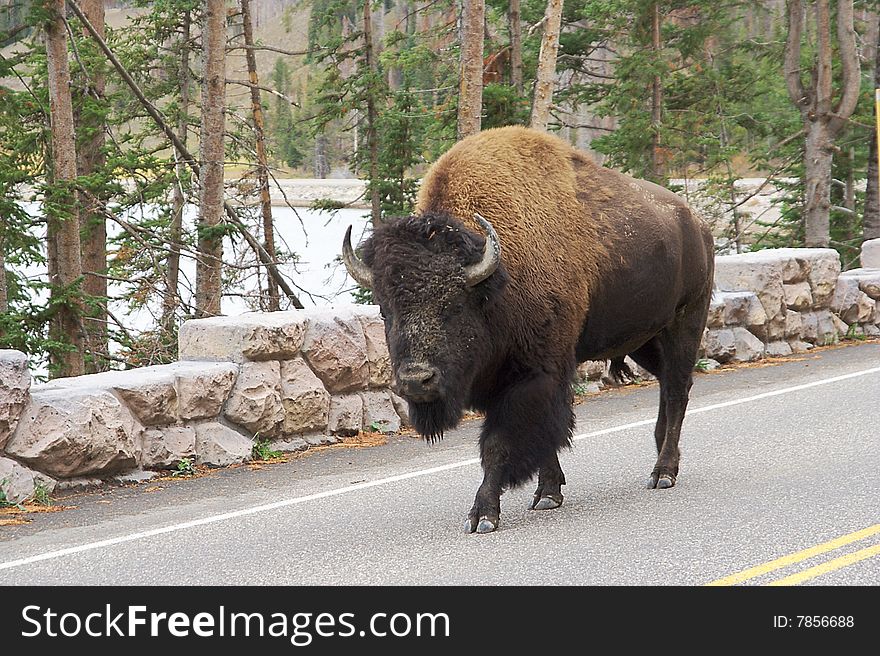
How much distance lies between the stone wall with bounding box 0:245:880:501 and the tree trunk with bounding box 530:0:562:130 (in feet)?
15.0

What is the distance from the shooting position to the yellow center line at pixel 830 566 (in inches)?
197

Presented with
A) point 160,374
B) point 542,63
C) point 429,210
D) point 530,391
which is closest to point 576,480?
point 530,391

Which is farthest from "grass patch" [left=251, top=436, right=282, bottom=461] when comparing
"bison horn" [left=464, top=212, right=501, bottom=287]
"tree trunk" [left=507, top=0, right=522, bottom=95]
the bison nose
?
"tree trunk" [left=507, top=0, right=522, bottom=95]

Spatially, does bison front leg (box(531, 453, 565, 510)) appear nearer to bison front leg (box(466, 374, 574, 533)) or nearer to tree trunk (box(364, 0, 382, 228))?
bison front leg (box(466, 374, 574, 533))

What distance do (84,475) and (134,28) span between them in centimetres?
1636

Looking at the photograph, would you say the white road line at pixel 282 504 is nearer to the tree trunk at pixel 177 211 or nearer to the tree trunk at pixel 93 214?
the tree trunk at pixel 177 211

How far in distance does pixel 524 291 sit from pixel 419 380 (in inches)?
39.9

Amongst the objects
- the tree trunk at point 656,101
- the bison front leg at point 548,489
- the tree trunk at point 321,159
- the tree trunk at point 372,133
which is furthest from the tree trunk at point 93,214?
the tree trunk at point 321,159

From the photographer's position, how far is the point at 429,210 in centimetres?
671

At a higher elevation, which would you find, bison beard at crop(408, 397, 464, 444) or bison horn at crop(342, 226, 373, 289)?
bison horn at crop(342, 226, 373, 289)

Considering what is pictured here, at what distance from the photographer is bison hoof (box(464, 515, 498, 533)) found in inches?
247

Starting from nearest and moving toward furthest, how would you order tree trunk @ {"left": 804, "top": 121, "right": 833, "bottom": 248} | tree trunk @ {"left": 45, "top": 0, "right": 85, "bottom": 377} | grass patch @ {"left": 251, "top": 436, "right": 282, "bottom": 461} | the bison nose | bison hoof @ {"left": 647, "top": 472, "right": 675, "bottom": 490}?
the bison nose
bison hoof @ {"left": 647, "top": 472, "right": 675, "bottom": 490}
grass patch @ {"left": 251, "top": 436, "right": 282, "bottom": 461}
tree trunk @ {"left": 45, "top": 0, "right": 85, "bottom": 377}
tree trunk @ {"left": 804, "top": 121, "right": 833, "bottom": 248}

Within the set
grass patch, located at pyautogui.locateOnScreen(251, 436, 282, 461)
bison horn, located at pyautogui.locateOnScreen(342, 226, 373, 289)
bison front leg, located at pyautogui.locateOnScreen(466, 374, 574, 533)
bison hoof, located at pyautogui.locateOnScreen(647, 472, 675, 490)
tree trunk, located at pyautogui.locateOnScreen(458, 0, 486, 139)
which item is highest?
tree trunk, located at pyautogui.locateOnScreen(458, 0, 486, 139)

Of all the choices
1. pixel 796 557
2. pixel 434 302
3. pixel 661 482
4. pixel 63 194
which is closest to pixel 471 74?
pixel 63 194
